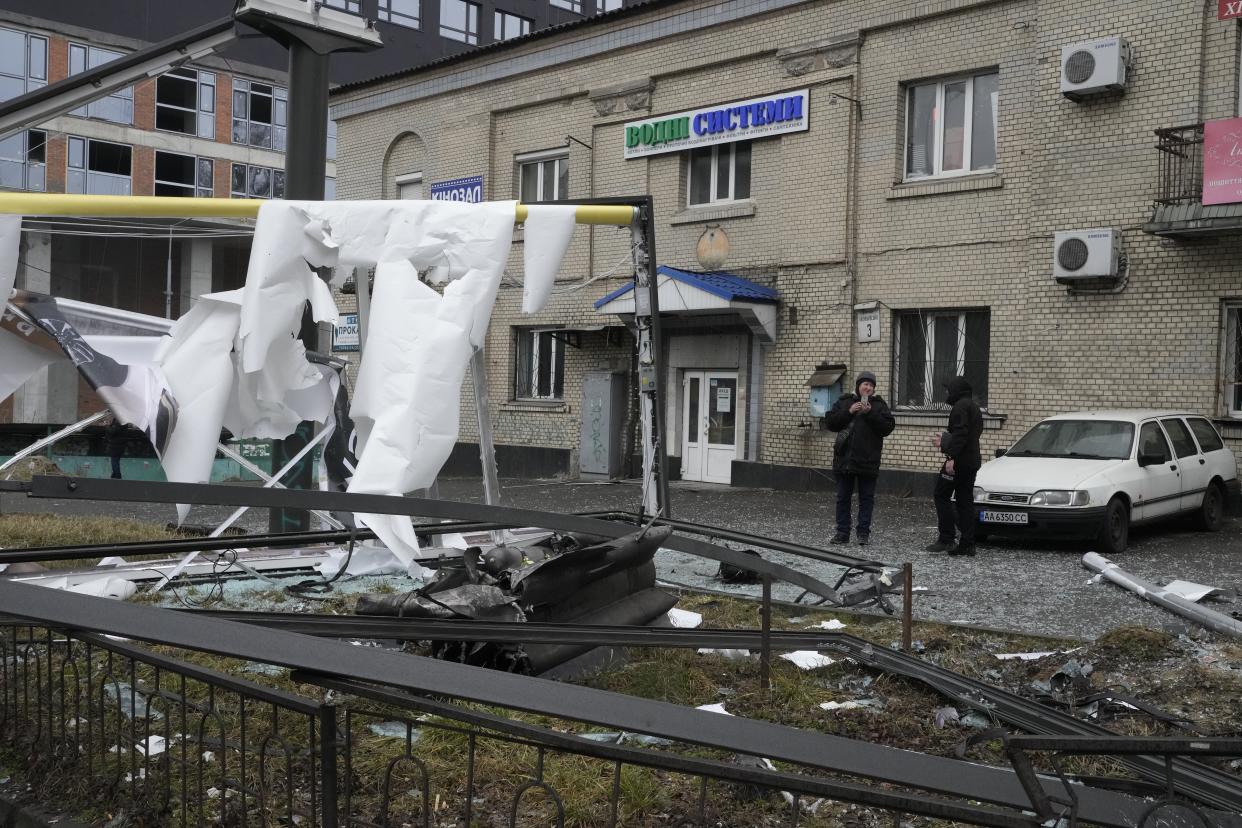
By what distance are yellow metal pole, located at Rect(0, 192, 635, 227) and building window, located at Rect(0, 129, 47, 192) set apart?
102ft

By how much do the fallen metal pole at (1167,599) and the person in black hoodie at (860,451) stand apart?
2.22m

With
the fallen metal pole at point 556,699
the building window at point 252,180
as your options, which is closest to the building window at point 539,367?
the fallen metal pole at point 556,699

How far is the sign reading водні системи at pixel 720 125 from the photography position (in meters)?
18.4

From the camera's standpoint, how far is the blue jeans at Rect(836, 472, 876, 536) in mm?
11375

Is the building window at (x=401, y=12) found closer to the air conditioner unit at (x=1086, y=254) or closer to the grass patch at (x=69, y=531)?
the air conditioner unit at (x=1086, y=254)

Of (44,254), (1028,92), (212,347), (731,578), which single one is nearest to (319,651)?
(212,347)

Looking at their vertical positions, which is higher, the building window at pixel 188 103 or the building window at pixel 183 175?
the building window at pixel 188 103

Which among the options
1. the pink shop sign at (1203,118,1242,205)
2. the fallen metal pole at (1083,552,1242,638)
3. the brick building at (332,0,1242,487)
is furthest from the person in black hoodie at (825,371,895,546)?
the pink shop sign at (1203,118,1242,205)

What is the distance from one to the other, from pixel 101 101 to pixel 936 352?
30.6 metres

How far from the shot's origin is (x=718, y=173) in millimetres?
19641

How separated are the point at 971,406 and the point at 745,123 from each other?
935cm

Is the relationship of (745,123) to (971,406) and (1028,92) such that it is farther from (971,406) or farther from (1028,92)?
(971,406)

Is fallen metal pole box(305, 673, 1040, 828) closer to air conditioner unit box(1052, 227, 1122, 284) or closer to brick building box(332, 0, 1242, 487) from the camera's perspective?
brick building box(332, 0, 1242, 487)

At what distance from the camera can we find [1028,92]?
15828mm
